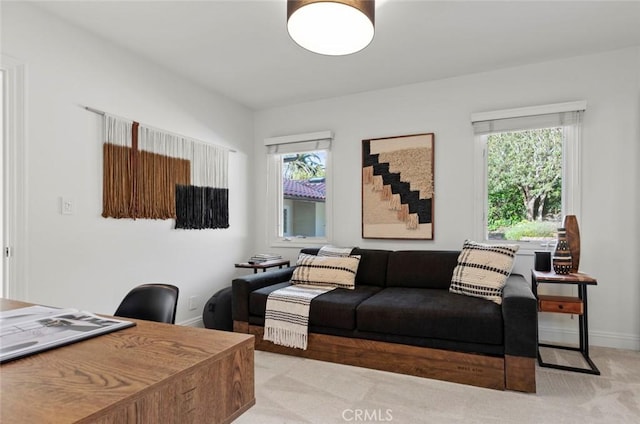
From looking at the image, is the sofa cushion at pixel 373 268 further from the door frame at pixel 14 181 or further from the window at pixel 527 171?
the door frame at pixel 14 181

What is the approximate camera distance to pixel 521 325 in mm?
2303

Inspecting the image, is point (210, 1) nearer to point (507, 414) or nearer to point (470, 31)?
point (470, 31)

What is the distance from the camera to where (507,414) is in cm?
208

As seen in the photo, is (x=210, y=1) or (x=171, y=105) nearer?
(x=210, y=1)

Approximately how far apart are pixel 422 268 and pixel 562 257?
108cm

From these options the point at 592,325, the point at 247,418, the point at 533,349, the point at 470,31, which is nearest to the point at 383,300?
the point at 533,349

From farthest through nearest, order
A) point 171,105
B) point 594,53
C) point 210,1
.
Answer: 1. point 171,105
2. point 594,53
3. point 210,1

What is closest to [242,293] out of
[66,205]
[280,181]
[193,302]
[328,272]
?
[328,272]

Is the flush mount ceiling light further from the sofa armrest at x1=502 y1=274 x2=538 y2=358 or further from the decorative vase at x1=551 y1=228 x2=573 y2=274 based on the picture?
the decorative vase at x1=551 y1=228 x2=573 y2=274

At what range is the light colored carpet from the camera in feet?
6.75

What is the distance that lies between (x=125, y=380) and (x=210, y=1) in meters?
2.46

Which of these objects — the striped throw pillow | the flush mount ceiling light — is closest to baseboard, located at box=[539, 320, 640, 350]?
the striped throw pillow

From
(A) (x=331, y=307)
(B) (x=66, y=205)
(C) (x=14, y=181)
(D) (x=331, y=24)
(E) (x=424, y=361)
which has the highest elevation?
(D) (x=331, y=24)

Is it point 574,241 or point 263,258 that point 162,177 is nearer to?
point 263,258
